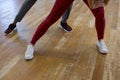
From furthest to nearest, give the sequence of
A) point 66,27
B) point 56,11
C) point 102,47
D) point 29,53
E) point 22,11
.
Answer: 1. point 66,27
2. point 22,11
3. point 102,47
4. point 29,53
5. point 56,11

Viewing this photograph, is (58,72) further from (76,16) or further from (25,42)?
(76,16)

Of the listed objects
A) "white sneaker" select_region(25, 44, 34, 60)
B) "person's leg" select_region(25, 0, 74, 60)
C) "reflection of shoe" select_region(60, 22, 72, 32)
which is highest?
"person's leg" select_region(25, 0, 74, 60)

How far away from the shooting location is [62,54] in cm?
225

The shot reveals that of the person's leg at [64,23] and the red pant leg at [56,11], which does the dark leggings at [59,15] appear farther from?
the person's leg at [64,23]

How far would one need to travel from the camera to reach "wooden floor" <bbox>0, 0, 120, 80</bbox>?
6.14 ft

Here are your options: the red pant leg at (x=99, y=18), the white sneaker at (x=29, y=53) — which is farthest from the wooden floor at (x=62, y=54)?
the red pant leg at (x=99, y=18)

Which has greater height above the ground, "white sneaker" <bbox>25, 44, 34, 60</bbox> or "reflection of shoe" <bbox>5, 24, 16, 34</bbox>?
"white sneaker" <bbox>25, 44, 34, 60</bbox>

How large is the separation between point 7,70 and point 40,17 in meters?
1.77

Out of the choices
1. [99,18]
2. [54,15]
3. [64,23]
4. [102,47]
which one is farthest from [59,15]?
[64,23]

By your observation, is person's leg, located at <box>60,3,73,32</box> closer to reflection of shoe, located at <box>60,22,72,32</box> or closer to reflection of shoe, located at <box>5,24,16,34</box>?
reflection of shoe, located at <box>60,22,72,32</box>

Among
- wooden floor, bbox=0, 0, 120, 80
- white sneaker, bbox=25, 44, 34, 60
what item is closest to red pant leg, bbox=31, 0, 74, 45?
white sneaker, bbox=25, 44, 34, 60

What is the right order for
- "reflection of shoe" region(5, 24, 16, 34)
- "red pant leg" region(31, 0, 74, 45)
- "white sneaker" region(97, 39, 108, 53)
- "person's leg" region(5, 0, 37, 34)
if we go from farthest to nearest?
1. "reflection of shoe" region(5, 24, 16, 34)
2. "person's leg" region(5, 0, 37, 34)
3. "white sneaker" region(97, 39, 108, 53)
4. "red pant leg" region(31, 0, 74, 45)

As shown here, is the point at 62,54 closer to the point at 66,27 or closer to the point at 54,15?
the point at 54,15

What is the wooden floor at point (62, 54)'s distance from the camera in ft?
6.14
